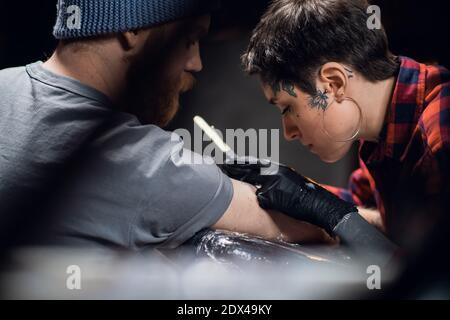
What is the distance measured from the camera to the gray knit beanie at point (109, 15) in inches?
40.9

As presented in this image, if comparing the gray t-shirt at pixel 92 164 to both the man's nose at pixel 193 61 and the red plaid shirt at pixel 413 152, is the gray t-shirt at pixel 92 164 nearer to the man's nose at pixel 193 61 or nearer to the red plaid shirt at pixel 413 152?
the man's nose at pixel 193 61

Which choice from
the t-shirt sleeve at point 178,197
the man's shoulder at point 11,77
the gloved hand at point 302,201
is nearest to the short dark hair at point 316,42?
the gloved hand at point 302,201

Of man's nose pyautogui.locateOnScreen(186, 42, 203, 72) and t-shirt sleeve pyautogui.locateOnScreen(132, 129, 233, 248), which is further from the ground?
man's nose pyautogui.locateOnScreen(186, 42, 203, 72)

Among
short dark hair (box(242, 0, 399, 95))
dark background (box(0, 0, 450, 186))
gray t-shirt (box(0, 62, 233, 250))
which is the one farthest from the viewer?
dark background (box(0, 0, 450, 186))

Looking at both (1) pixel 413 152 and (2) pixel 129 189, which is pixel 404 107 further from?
(2) pixel 129 189

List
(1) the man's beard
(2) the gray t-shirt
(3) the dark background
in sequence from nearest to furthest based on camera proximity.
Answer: (2) the gray t-shirt < (1) the man's beard < (3) the dark background

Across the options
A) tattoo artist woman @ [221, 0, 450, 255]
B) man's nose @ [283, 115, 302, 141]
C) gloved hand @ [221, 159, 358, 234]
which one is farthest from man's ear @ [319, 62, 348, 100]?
gloved hand @ [221, 159, 358, 234]

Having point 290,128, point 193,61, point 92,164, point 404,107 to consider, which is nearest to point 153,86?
point 193,61

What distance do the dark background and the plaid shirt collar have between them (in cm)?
24

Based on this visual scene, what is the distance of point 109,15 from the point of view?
3.41 feet

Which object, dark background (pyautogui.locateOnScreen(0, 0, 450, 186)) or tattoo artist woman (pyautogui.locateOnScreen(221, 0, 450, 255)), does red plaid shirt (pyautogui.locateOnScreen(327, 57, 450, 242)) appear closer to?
tattoo artist woman (pyautogui.locateOnScreen(221, 0, 450, 255))

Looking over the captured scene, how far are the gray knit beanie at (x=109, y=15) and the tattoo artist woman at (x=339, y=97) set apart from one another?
34 cm

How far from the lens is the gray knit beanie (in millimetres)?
1038

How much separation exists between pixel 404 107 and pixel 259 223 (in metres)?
0.48
